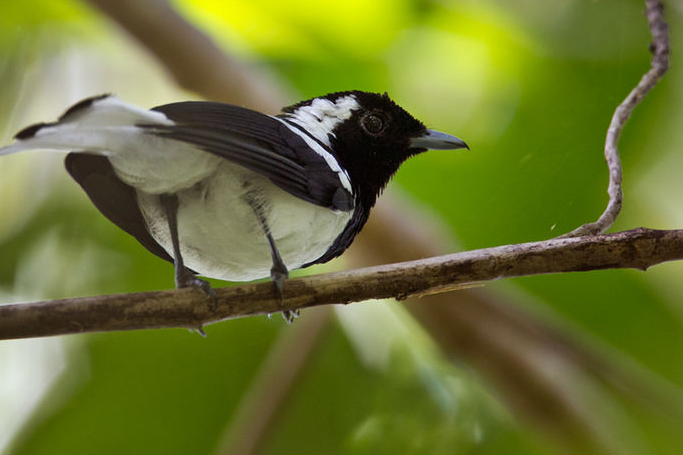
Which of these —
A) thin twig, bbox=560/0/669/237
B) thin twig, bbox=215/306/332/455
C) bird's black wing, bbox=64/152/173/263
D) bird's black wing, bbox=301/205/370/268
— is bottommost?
thin twig, bbox=215/306/332/455

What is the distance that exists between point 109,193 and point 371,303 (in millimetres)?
1259

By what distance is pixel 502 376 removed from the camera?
273cm

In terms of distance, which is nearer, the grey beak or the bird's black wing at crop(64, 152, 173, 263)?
the bird's black wing at crop(64, 152, 173, 263)

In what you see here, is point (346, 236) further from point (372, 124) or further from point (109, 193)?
point (109, 193)

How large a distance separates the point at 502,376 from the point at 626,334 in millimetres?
459

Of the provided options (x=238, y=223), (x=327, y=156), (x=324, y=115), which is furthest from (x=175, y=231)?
(x=324, y=115)

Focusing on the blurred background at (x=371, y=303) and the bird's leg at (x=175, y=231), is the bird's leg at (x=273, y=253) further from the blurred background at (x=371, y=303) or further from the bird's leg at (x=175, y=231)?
the blurred background at (x=371, y=303)

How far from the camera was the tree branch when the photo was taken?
55.8 inches

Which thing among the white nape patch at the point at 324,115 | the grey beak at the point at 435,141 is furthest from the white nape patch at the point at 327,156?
the grey beak at the point at 435,141

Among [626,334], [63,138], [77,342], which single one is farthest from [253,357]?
[63,138]

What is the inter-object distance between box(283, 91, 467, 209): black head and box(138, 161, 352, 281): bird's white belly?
0.91 feet

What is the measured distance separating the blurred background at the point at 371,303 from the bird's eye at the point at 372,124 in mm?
182

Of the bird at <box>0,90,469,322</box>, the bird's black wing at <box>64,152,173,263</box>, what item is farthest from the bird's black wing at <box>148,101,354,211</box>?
the bird's black wing at <box>64,152,173,263</box>

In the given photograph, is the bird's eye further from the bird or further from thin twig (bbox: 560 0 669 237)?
thin twig (bbox: 560 0 669 237)
